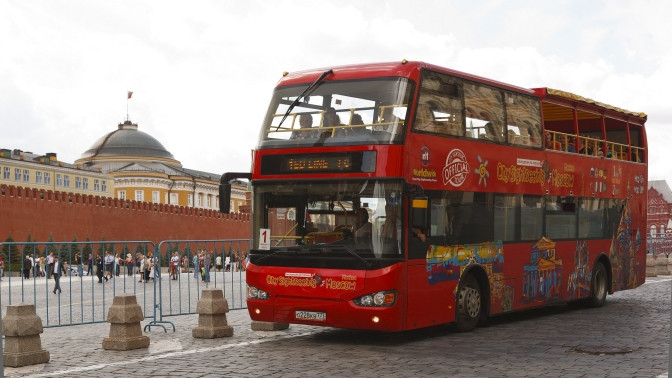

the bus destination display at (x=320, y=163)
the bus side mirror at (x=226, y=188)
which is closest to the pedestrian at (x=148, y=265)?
the bus side mirror at (x=226, y=188)

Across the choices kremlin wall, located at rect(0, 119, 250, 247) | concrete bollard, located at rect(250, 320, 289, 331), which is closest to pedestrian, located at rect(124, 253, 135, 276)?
concrete bollard, located at rect(250, 320, 289, 331)

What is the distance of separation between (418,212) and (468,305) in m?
2.04

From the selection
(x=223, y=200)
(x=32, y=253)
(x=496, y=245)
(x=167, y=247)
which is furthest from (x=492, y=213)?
(x=32, y=253)

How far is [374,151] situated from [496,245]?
2798 millimetres

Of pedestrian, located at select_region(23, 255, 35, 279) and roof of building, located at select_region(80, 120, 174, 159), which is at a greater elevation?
roof of building, located at select_region(80, 120, 174, 159)

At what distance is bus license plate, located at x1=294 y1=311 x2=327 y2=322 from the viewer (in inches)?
406

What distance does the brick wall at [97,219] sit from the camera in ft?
199

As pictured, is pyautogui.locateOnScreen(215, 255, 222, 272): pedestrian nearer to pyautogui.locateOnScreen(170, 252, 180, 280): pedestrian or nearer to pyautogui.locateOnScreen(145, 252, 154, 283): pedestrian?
pyautogui.locateOnScreen(170, 252, 180, 280): pedestrian

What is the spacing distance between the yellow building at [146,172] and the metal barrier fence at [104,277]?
92290mm

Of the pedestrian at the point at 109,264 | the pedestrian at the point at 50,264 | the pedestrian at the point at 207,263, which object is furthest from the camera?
the pedestrian at the point at 207,263

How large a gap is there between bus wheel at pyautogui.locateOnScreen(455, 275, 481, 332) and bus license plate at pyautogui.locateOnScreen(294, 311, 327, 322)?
187 cm

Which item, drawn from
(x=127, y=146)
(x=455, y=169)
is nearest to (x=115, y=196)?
(x=127, y=146)

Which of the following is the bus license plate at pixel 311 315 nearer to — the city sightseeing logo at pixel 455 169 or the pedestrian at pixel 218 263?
the city sightseeing logo at pixel 455 169

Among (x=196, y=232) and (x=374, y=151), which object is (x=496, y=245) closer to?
(x=374, y=151)
